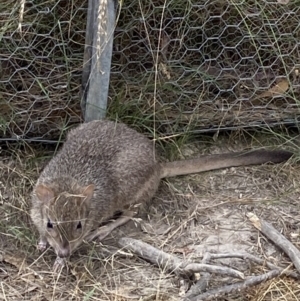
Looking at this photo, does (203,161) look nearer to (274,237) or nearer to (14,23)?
(274,237)

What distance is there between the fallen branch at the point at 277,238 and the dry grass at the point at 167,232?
35 mm

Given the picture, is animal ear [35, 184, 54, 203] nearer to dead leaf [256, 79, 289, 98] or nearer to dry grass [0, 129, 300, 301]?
dry grass [0, 129, 300, 301]

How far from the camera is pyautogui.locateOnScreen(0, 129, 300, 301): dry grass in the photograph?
3.63 metres

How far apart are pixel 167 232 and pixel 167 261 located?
0.33 metres

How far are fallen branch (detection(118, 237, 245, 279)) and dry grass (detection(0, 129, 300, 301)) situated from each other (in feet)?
0.13

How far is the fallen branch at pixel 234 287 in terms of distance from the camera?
3475mm

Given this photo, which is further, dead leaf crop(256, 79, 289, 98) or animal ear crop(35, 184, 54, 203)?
dead leaf crop(256, 79, 289, 98)

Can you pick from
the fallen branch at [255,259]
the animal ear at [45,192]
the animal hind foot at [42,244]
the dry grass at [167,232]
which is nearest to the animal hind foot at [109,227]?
the dry grass at [167,232]

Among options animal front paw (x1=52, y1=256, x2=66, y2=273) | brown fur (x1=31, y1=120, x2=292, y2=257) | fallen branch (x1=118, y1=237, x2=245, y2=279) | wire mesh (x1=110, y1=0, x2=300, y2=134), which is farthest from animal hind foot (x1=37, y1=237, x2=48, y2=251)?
wire mesh (x1=110, y1=0, x2=300, y2=134)

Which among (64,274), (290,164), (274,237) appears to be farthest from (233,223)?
(64,274)

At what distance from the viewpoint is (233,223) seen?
13.4 feet

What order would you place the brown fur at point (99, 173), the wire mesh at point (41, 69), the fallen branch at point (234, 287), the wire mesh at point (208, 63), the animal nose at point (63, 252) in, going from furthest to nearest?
the wire mesh at point (208, 63) < the wire mesh at point (41, 69) < the brown fur at point (99, 173) < the animal nose at point (63, 252) < the fallen branch at point (234, 287)

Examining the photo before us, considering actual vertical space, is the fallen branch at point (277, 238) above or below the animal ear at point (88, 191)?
below

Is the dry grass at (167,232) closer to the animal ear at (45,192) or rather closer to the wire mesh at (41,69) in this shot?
the wire mesh at (41,69)
